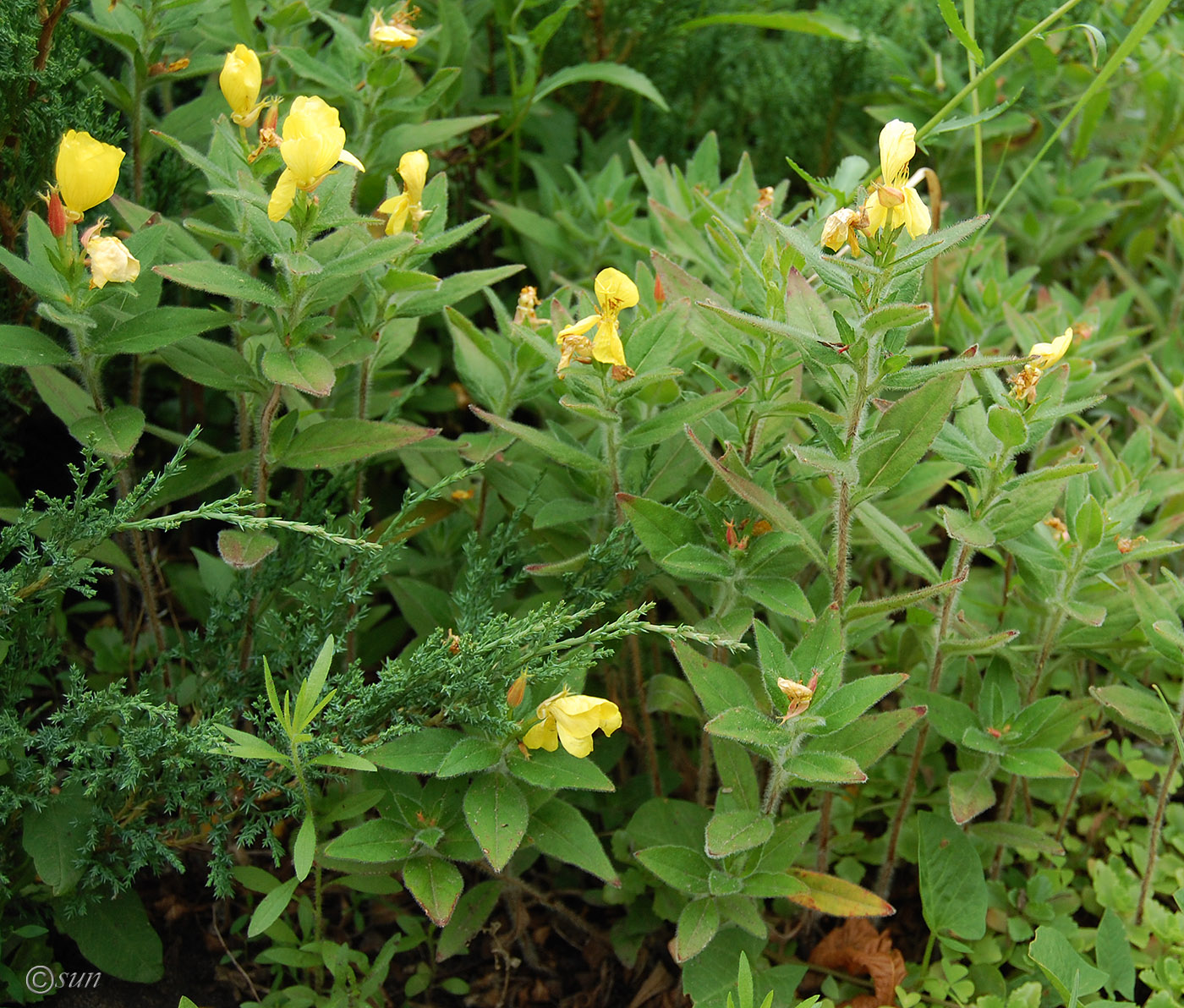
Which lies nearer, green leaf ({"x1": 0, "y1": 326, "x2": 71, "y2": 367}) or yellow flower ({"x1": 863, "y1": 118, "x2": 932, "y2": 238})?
yellow flower ({"x1": 863, "y1": 118, "x2": 932, "y2": 238})

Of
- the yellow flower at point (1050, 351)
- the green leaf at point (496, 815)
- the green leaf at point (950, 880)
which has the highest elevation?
the yellow flower at point (1050, 351)

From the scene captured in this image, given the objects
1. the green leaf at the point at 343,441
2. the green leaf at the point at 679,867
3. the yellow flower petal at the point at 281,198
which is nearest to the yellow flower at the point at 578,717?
the green leaf at the point at 679,867

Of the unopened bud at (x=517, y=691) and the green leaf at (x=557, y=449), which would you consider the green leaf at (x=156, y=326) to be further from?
the unopened bud at (x=517, y=691)

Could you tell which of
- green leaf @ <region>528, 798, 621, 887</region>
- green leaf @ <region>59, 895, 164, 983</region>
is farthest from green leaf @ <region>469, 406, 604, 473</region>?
green leaf @ <region>59, 895, 164, 983</region>

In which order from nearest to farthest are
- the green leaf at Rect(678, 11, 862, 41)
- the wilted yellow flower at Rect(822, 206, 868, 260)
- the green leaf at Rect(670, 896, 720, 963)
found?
the wilted yellow flower at Rect(822, 206, 868, 260)
the green leaf at Rect(670, 896, 720, 963)
the green leaf at Rect(678, 11, 862, 41)

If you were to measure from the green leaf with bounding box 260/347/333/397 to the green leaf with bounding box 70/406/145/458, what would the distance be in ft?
0.88

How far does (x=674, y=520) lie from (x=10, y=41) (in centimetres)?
141

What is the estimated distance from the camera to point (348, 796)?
179 centimetres

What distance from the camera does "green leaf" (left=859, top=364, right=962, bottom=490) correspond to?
5.47ft

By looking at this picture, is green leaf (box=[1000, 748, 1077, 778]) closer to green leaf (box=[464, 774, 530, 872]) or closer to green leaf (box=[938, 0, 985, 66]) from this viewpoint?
green leaf (box=[464, 774, 530, 872])

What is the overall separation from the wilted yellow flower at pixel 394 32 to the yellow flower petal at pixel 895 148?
96 centimetres

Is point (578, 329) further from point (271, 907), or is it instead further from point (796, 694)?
point (271, 907)

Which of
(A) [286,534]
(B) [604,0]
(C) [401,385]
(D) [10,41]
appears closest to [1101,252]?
(B) [604,0]

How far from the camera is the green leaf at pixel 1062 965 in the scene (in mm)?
1778
